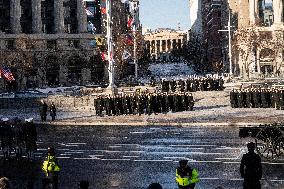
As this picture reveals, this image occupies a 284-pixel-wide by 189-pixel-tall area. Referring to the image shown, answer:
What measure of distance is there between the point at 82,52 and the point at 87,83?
→ 5.45m

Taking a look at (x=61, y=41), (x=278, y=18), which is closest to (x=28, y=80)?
(x=61, y=41)

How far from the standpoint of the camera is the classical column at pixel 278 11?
85.5 m

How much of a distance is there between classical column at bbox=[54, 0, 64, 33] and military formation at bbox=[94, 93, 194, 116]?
1925 inches

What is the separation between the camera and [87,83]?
273 ft

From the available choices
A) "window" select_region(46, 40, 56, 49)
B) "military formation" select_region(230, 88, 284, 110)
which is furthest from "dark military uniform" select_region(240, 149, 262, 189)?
"window" select_region(46, 40, 56, 49)

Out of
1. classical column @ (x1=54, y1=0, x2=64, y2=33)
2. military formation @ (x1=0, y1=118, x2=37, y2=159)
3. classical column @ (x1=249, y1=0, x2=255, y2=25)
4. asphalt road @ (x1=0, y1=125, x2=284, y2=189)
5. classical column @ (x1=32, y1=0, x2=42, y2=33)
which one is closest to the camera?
asphalt road @ (x1=0, y1=125, x2=284, y2=189)

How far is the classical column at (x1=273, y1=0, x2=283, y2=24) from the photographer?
85488mm

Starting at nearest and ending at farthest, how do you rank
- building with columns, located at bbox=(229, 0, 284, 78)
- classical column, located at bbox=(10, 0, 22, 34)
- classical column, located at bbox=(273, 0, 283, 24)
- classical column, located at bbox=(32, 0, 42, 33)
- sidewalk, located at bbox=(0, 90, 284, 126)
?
sidewalk, located at bbox=(0, 90, 284, 126) → building with columns, located at bbox=(229, 0, 284, 78) → classical column, located at bbox=(10, 0, 22, 34) → classical column, located at bbox=(32, 0, 42, 33) → classical column, located at bbox=(273, 0, 283, 24)

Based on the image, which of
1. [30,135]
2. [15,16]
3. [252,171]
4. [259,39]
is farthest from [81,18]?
[252,171]

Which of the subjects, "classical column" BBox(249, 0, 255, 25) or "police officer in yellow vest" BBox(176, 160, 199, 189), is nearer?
"police officer in yellow vest" BBox(176, 160, 199, 189)

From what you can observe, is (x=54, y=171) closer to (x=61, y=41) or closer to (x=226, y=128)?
(x=226, y=128)

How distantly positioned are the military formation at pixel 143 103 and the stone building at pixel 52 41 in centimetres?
4093

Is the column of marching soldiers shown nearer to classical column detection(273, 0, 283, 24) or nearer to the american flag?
the american flag

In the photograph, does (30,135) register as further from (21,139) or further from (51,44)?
(51,44)
